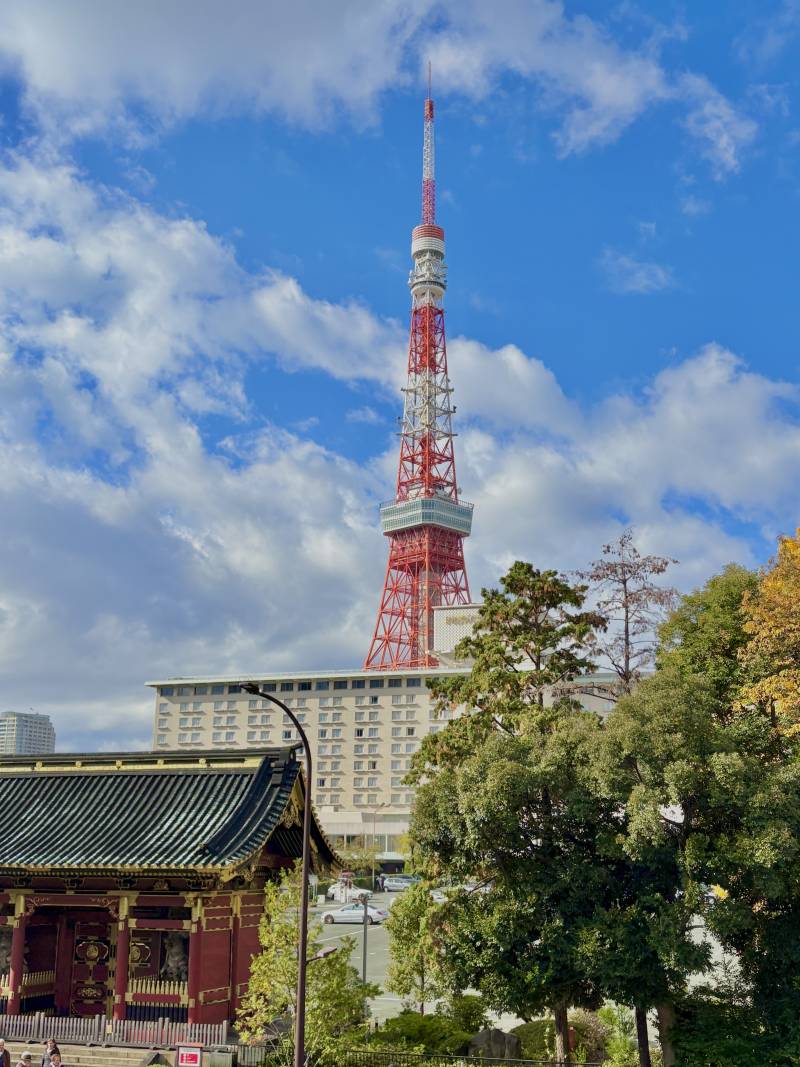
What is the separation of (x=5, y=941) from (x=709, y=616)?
26.6 meters

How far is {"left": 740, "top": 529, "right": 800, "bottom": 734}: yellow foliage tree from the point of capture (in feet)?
103

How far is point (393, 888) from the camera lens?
93625 millimetres

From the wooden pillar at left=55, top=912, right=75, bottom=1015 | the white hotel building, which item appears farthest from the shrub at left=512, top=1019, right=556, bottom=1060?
the white hotel building

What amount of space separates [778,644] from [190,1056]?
843 inches

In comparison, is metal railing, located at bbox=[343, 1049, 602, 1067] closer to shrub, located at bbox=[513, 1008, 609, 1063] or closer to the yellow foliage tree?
shrub, located at bbox=[513, 1008, 609, 1063]

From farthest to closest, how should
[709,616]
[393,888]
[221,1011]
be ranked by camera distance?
[393,888], [709,616], [221,1011]

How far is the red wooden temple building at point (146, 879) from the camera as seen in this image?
2894 centimetres

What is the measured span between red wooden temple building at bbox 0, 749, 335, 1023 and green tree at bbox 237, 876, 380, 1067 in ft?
8.19

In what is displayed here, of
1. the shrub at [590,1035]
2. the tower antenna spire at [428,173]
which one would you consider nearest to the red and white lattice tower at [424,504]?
the tower antenna spire at [428,173]

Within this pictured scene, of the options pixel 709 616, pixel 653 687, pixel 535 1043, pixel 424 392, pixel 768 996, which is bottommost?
pixel 535 1043

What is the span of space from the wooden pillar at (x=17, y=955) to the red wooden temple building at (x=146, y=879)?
37 mm

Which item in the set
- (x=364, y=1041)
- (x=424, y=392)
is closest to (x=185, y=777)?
(x=364, y=1041)

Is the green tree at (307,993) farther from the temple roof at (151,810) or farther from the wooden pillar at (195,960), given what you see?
the temple roof at (151,810)

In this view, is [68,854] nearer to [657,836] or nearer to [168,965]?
[168,965]
